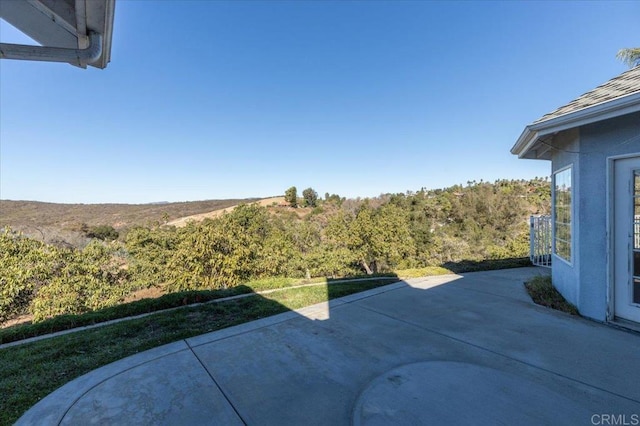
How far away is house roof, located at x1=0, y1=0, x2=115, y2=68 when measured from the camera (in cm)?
169

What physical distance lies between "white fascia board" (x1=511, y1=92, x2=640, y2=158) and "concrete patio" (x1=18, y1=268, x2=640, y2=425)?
2.74 m

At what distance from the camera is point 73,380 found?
2732mm

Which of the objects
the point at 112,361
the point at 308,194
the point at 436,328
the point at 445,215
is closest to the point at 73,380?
the point at 112,361

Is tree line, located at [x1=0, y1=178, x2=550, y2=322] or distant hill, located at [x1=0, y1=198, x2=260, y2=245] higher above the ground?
distant hill, located at [x1=0, y1=198, x2=260, y2=245]

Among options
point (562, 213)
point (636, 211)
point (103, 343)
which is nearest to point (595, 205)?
point (636, 211)

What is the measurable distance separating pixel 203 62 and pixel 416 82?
1063 cm

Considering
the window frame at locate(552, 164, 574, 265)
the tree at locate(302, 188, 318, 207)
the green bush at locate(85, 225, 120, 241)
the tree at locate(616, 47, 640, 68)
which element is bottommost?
the green bush at locate(85, 225, 120, 241)

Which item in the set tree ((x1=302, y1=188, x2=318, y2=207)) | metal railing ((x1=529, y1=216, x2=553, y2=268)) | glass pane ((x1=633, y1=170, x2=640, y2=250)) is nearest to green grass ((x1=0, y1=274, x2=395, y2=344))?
glass pane ((x1=633, y1=170, x2=640, y2=250))

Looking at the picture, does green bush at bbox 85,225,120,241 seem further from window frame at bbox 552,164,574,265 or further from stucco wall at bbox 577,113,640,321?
stucco wall at bbox 577,113,640,321

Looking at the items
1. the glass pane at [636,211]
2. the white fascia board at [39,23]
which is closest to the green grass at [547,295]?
the glass pane at [636,211]

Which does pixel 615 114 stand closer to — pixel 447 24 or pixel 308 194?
pixel 447 24

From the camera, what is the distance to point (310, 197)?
5397 cm

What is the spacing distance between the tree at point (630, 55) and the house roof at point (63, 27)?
1839 centimetres

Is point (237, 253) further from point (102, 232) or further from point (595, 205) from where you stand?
point (102, 232)
